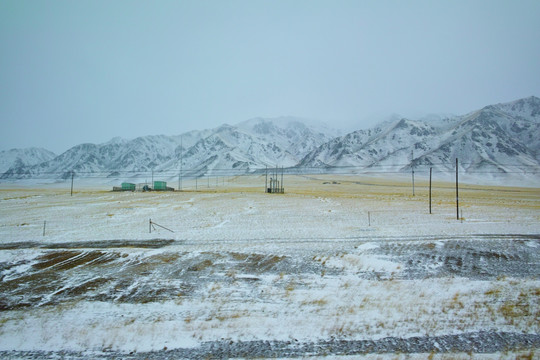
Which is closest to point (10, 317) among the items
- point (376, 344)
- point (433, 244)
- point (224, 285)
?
point (224, 285)

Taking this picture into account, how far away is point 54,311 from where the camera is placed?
1193cm

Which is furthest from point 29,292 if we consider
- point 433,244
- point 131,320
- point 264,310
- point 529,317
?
Answer: point 433,244

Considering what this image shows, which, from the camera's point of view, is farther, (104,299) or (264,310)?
(104,299)

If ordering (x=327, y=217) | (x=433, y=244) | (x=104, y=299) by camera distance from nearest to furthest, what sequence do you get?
1. (x=104, y=299)
2. (x=433, y=244)
3. (x=327, y=217)

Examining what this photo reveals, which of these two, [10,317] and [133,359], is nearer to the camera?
[133,359]

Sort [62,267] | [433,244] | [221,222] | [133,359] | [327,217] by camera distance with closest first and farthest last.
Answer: [133,359], [62,267], [433,244], [221,222], [327,217]

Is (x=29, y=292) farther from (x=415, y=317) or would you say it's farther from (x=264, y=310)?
(x=415, y=317)

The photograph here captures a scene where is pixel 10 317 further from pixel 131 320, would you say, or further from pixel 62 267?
pixel 62 267

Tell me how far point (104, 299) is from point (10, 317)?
9.79 feet

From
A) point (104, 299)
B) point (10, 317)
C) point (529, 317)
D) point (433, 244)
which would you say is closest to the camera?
point (529, 317)

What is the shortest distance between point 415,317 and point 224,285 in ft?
25.9

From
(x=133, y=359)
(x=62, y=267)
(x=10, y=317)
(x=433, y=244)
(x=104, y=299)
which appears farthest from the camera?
(x=433, y=244)

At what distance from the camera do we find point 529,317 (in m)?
10.5

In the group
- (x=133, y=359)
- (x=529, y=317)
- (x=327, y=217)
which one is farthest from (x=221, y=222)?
(x=529, y=317)
